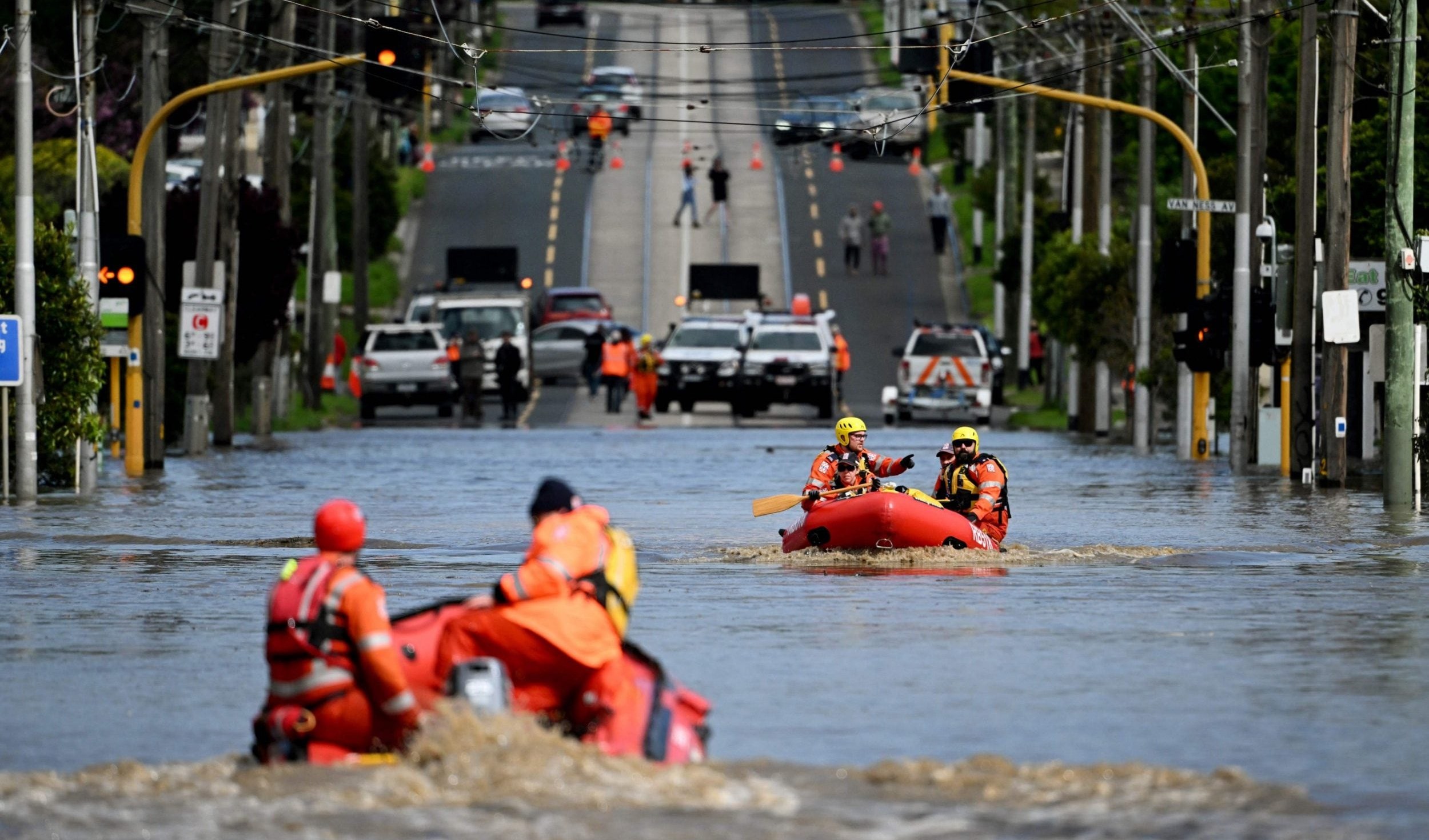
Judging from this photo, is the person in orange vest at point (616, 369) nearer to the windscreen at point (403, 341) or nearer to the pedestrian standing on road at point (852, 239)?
the windscreen at point (403, 341)

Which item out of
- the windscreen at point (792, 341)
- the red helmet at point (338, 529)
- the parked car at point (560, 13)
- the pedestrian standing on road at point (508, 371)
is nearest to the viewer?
the red helmet at point (338, 529)

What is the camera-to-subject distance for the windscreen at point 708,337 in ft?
189

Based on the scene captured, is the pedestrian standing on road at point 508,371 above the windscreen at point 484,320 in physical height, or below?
below

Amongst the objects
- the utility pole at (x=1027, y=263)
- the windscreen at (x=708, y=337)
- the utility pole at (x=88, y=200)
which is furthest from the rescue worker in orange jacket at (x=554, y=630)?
the utility pole at (x=1027, y=263)

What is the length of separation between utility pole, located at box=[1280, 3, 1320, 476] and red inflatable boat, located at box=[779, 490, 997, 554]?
38.0 ft

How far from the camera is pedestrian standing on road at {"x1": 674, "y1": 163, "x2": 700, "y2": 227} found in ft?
271

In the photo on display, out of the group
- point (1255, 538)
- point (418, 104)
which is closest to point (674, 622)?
point (1255, 538)

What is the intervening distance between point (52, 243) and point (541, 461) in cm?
1022

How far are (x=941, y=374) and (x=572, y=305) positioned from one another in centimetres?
1503

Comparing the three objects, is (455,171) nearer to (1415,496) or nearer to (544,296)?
(544,296)

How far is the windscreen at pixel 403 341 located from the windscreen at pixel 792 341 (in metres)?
6.30

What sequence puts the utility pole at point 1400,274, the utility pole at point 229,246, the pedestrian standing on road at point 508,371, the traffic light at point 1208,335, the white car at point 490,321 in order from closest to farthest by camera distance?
the utility pole at point 1400,274, the traffic light at point 1208,335, the utility pole at point 229,246, the pedestrian standing on road at point 508,371, the white car at point 490,321

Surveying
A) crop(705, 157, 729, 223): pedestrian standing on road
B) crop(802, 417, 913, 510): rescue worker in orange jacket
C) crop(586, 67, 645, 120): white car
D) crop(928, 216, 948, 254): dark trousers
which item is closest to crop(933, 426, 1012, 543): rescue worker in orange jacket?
crop(802, 417, 913, 510): rescue worker in orange jacket

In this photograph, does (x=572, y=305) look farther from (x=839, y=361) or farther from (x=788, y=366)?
(x=788, y=366)
